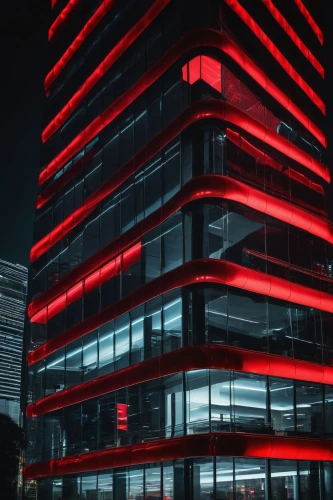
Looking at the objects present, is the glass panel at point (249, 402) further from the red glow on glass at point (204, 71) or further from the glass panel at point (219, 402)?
the red glow on glass at point (204, 71)

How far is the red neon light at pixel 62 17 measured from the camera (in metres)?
53.1

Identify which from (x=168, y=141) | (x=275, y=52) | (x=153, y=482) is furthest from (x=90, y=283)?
(x=275, y=52)

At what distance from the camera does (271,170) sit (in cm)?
3531

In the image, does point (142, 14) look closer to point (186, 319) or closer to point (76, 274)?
point (76, 274)

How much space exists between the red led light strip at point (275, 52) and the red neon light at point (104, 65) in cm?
392

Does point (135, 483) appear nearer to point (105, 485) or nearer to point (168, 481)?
point (168, 481)

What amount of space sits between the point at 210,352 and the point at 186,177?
28.5ft

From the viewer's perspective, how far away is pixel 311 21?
46.9m

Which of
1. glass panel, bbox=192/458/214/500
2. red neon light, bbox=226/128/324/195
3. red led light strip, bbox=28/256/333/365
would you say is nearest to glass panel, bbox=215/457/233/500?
glass panel, bbox=192/458/214/500

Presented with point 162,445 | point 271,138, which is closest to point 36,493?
point 162,445

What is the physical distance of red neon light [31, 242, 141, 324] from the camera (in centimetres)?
3575

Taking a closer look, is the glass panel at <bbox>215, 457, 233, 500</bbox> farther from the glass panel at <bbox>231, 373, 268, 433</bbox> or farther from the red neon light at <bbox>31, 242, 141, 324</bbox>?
the red neon light at <bbox>31, 242, 141, 324</bbox>

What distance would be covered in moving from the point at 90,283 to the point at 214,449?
15.4 m

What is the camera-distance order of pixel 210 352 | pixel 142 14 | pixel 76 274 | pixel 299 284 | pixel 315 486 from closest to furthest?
pixel 210 352
pixel 315 486
pixel 299 284
pixel 142 14
pixel 76 274
